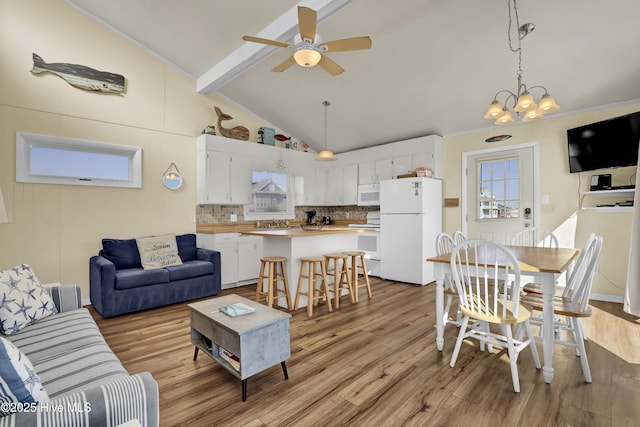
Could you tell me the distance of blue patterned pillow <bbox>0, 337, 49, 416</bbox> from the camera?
0.99 m

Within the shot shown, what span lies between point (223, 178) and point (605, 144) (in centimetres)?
525

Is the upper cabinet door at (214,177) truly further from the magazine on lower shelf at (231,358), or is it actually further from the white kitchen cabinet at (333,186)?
the magazine on lower shelf at (231,358)

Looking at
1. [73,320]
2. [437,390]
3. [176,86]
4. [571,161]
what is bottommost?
[437,390]

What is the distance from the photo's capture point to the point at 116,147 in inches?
166

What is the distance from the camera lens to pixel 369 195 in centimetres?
593

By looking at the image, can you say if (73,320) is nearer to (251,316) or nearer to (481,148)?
(251,316)

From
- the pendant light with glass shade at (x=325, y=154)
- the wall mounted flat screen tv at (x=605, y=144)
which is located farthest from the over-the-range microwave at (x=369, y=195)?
the wall mounted flat screen tv at (x=605, y=144)

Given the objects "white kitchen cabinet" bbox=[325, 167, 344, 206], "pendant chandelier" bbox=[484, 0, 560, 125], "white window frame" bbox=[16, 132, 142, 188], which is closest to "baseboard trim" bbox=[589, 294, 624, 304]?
"pendant chandelier" bbox=[484, 0, 560, 125]

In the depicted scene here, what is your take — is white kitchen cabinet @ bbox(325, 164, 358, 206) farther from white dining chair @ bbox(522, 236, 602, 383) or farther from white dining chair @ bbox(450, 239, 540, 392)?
white dining chair @ bbox(522, 236, 602, 383)

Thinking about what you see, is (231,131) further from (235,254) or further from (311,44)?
(311,44)

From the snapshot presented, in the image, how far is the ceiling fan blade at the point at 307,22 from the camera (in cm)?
232

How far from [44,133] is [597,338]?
6.30m

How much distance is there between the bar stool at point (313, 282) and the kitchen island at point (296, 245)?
0.07 metres

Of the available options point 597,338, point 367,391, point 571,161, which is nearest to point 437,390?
point 367,391
